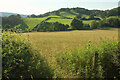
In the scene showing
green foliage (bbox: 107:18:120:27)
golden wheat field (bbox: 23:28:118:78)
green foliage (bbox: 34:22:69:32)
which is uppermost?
green foliage (bbox: 107:18:120:27)

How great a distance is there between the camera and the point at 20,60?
4203mm

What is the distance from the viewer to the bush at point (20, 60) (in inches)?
166

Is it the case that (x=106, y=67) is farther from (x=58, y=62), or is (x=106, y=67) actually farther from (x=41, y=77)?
(x=41, y=77)

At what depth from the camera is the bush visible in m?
4.21

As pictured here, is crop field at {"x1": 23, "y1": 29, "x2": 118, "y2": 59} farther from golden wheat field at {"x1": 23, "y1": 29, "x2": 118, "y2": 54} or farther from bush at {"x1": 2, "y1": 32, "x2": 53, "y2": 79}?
bush at {"x1": 2, "y1": 32, "x2": 53, "y2": 79}

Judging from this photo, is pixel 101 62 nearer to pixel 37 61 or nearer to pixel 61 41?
pixel 37 61

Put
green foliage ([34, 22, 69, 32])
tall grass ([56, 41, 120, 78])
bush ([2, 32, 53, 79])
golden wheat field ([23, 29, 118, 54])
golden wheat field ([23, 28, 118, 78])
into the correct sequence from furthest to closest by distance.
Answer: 1. green foliage ([34, 22, 69, 32])
2. golden wheat field ([23, 29, 118, 54])
3. golden wheat field ([23, 28, 118, 78])
4. tall grass ([56, 41, 120, 78])
5. bush ([2, 32, 53, 79])

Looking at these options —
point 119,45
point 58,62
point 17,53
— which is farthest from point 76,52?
point 17,53

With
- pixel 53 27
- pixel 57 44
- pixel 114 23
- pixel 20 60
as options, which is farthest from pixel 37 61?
pixel 114 23

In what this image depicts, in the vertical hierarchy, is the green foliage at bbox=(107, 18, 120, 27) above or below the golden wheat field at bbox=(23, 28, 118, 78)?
above

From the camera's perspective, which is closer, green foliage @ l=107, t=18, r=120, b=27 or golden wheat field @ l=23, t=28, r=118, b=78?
golden wheat field @ l=23, t=28, r=118, b=78

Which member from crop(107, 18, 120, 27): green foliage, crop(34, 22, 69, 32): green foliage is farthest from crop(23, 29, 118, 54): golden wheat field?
crop(107, 18, 120, 27): green foliage

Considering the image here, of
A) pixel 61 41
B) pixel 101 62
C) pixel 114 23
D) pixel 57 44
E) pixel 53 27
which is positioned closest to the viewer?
pixel 101 62

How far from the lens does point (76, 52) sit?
645 centimetres
